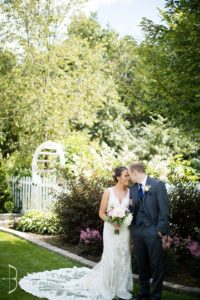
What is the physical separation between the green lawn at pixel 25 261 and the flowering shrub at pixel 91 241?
59 cm

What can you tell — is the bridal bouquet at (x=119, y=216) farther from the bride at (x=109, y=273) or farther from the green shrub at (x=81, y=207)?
the green shrub at (x=81, y=207)

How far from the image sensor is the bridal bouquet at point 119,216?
6.23 metres

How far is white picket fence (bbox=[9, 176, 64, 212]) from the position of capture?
42.7ft

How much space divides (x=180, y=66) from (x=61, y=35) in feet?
36.0

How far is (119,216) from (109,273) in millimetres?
879

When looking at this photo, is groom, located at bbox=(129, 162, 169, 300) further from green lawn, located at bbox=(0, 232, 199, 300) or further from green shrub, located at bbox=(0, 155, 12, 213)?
green shrub, located at bbox=(0, 155, 12, 213)

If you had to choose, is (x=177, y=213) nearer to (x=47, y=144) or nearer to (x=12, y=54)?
(x=47, y=144)

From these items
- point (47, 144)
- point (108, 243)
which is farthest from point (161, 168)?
point (108, 243)

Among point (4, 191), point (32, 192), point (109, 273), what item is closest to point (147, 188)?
point (109, 273)

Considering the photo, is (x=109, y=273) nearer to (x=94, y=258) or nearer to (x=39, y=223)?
(x=94, y=258)

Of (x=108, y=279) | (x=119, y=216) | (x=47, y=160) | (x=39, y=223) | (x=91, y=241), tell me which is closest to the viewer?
(x=119, y=216)

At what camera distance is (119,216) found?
6312 millimetres

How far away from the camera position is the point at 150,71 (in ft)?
29.0

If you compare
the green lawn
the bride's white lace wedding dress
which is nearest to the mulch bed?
the green lawn
